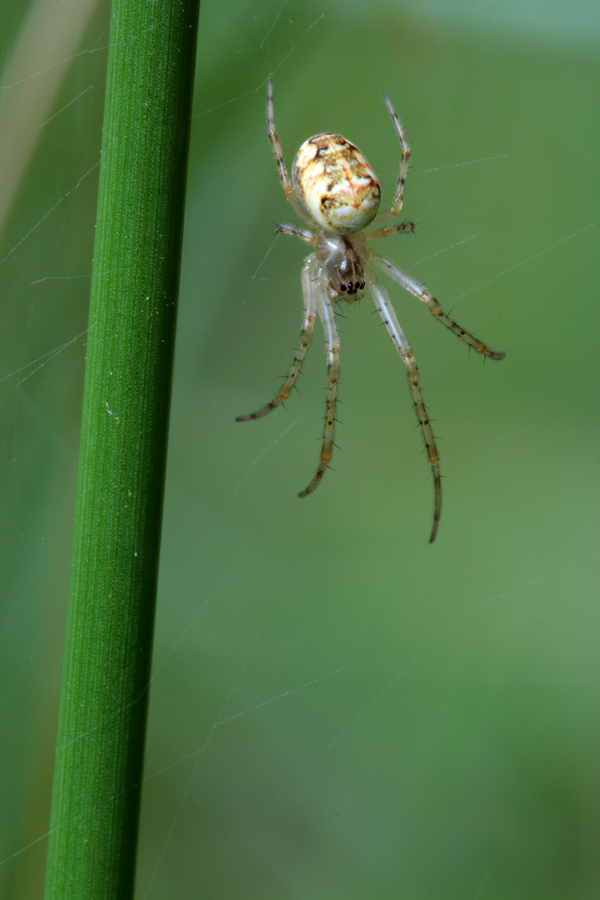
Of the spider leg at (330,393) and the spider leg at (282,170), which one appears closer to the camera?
the spider leg at (282,170)

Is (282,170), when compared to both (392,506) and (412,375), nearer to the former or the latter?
(412,375)

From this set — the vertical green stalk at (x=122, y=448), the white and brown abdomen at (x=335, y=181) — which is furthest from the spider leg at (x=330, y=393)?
the vertical green stalk at (x=122, y=448)

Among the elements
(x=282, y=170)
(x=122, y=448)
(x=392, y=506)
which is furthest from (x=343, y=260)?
(x=122, y=448)

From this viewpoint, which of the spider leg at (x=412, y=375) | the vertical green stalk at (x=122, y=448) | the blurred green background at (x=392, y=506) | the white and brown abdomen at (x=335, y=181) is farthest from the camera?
the spider leg at (x=412, y=375)

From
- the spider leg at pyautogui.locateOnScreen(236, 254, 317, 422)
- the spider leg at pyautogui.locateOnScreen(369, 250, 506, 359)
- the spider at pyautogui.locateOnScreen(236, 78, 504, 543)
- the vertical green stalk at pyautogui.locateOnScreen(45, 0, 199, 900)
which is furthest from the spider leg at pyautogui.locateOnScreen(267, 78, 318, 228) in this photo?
the vertical green stalk at pyautogui.locateOnScreen(45, 0, 199, 900)

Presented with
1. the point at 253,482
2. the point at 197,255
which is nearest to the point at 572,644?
the point at 253,482

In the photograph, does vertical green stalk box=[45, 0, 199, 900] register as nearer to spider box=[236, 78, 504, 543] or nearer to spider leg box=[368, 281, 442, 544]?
spider box=[236, 78, 504, 543]

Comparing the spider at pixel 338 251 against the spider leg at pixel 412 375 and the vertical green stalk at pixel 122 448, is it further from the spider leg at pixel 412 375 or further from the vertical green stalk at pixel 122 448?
the vertical green stalk at pixel 122 448
